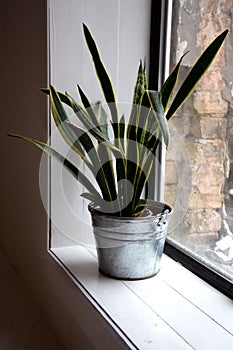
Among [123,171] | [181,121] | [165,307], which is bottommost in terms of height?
[165,307]

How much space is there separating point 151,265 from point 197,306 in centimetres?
19

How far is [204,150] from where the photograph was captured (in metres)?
1.35

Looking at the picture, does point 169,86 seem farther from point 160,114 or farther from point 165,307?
point 165,307

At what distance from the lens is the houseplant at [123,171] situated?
1260 mm

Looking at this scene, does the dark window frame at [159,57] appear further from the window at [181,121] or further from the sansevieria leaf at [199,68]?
the sansevieria leaf at [199,68]

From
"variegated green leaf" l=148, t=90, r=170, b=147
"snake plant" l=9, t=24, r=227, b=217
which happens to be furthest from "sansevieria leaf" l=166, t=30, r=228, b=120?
"variegated green leaf" l=148, t=90, r=170, b=147

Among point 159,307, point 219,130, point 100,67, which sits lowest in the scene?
point 159,307

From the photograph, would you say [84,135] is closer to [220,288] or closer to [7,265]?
[220,288]

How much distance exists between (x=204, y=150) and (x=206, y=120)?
0.08 meters

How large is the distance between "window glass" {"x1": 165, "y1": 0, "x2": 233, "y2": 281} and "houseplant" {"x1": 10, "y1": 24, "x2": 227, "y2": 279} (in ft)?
0.36

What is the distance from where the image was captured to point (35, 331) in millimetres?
1528

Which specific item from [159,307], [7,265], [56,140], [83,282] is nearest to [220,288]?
[159,307]

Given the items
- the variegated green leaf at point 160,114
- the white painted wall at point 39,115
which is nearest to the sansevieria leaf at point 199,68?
the variegated green leaf at point 160,114

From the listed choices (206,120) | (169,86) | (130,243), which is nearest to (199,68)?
(169,86)
